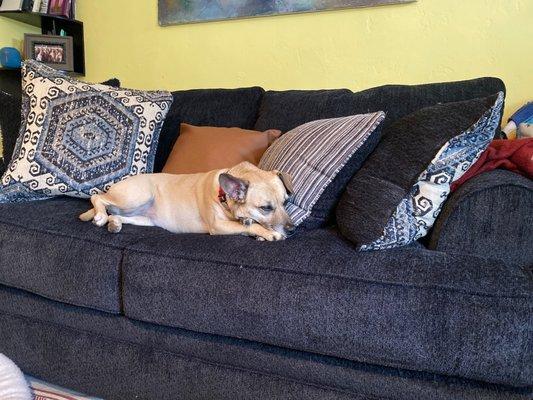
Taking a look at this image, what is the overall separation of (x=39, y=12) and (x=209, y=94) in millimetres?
1945

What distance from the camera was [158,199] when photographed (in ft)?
6.11

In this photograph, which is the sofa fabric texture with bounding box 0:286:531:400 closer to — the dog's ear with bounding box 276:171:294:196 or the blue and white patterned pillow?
the blue and white patterned pillow

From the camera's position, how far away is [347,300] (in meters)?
1.08

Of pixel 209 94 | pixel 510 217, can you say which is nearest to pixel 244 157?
pixel 209 94

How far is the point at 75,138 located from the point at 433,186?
1.54 metres

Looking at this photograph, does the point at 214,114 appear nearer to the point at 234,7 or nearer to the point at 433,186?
the point at 234,7

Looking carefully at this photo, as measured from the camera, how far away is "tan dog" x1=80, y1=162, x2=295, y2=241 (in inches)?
63.1

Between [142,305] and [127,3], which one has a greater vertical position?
[127,3]

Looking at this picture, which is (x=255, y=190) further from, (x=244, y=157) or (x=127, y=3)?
(x=127, y=3)

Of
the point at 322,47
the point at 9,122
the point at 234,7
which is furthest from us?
the point at 234,7

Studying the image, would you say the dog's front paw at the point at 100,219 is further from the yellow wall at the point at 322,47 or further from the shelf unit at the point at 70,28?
the shelf unit at the point at 70,28

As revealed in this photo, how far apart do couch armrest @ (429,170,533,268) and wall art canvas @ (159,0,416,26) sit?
1.56 m

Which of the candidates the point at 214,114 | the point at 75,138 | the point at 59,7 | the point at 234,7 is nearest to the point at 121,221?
the point at 75,138

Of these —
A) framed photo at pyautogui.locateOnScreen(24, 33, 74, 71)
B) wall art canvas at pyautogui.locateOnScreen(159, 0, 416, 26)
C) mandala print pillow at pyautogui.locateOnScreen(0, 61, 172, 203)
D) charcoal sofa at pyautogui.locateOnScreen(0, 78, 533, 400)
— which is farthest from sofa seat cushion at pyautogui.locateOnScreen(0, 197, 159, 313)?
framed photo at pyautogui.locateOnScreen(24, 33, 74, 71)
